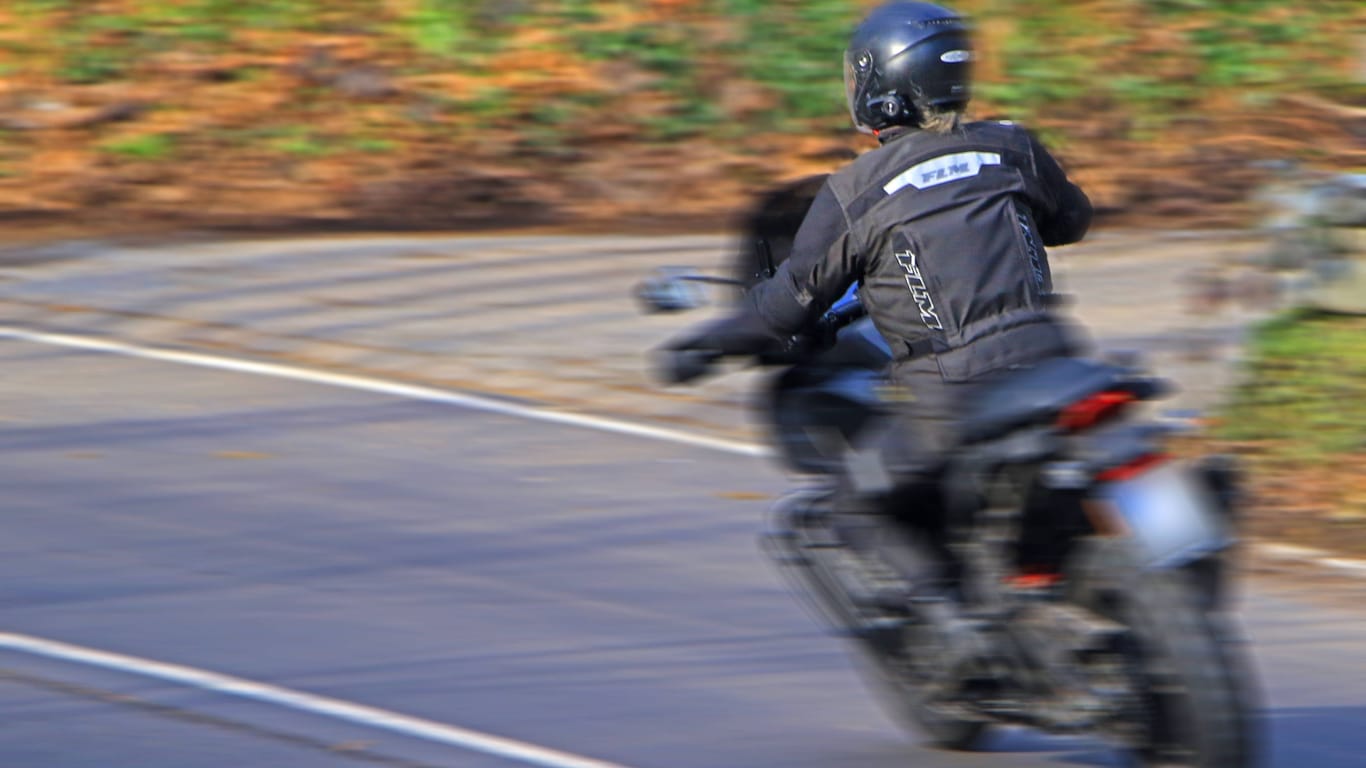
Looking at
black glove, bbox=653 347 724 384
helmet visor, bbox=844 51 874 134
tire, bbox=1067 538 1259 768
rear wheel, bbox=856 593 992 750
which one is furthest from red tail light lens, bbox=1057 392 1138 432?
helmet visor, bbox=844 51 874 134

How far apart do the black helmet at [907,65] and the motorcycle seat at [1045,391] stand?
0.69 metres

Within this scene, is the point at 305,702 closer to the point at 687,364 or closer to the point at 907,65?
the point at 687,364

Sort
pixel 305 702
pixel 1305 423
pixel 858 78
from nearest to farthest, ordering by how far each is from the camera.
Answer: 1. pixel 858 78
2. pixel 305 702
3. pixel 1305 423

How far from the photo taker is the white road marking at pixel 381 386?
8.88 m

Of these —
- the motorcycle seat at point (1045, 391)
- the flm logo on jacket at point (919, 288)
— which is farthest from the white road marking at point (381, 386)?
the motorcycle seat at point (1045, 391)

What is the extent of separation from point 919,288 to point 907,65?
499 mm

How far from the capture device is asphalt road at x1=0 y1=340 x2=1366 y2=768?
206 inches

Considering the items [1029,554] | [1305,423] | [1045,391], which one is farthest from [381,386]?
[1045,391]

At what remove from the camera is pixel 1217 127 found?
15.5m

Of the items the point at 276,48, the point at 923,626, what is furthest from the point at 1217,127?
the point at 923,626

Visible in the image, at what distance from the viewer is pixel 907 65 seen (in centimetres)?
463

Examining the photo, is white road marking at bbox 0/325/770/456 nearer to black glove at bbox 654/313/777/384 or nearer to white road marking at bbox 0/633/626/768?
white road marking at bbox 0/633/626/768

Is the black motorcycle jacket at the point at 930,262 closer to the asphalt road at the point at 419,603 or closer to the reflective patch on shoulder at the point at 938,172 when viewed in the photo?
the reflective patch on shoulder at the point at 938,172

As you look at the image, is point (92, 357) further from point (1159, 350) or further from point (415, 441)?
point (1159, 350)
